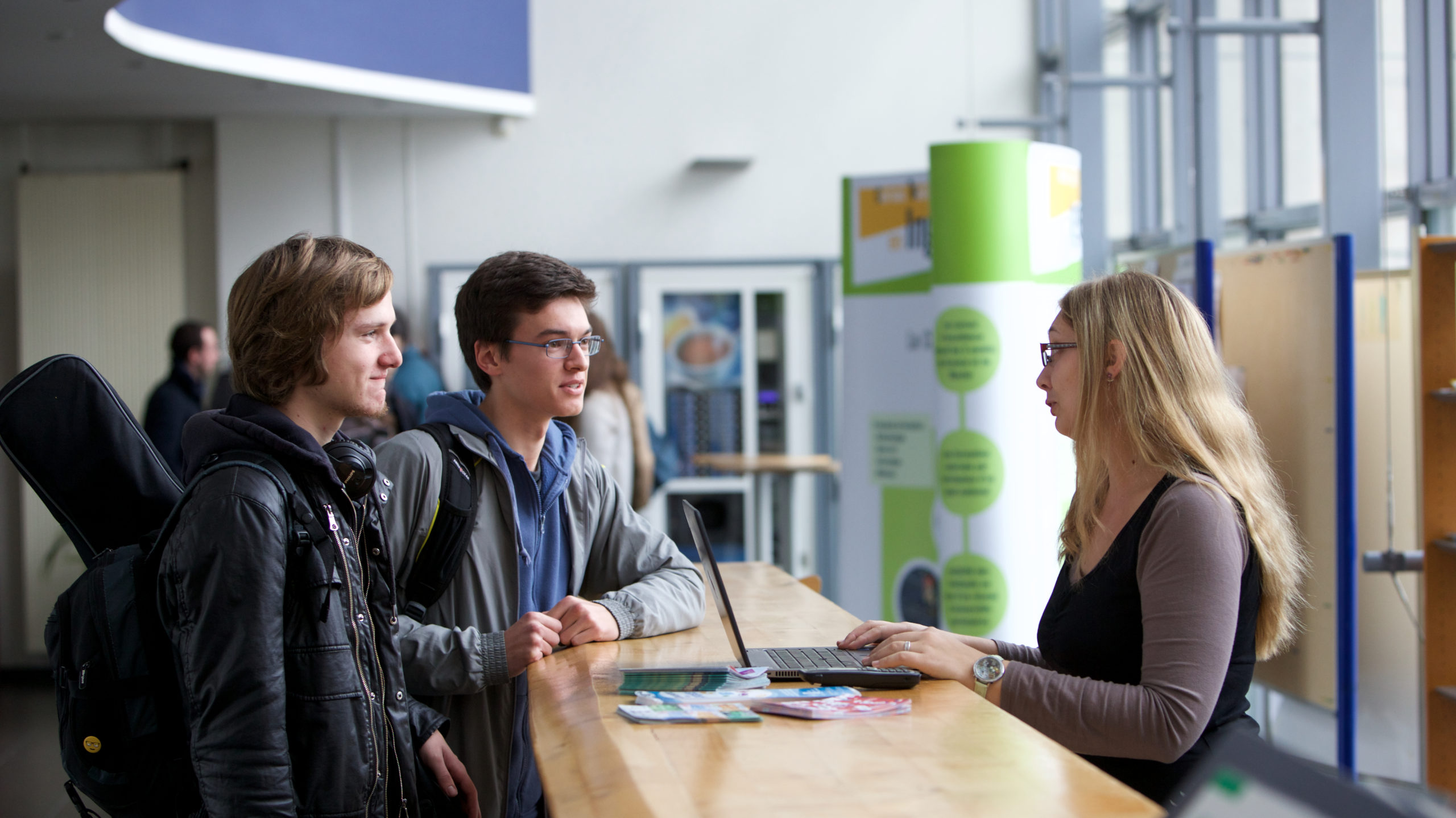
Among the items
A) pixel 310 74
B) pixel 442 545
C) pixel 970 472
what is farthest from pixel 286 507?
pixel 310 74

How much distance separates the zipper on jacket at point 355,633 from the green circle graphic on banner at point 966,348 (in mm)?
2543

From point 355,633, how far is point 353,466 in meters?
0.24

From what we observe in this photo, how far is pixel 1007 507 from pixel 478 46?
14.4 feet

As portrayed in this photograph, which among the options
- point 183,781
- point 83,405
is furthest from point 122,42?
point 183,781

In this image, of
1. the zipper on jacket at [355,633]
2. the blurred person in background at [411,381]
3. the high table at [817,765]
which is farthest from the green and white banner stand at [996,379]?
the blurred person in background at [411,381]

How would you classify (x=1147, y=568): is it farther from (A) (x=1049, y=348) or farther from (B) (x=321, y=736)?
(B) (x=321, y=736)

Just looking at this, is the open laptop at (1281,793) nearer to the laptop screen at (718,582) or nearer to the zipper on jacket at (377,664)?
the laptop screen at (718,582)

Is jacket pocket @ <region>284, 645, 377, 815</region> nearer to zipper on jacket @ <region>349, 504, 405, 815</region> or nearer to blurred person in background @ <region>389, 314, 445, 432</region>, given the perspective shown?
zipper on jacket @ <region>349, 504, 405, 815</region>

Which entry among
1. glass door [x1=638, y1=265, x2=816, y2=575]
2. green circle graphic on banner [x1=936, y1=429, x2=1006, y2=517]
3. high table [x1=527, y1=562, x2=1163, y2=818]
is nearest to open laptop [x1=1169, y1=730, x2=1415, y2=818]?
high table [x1=527, y1=562, x2=1163, y2=818]

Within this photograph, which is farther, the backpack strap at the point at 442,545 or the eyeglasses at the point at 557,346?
the eyeglasses at the point at 557,346

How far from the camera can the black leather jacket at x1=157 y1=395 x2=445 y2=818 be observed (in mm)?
1388

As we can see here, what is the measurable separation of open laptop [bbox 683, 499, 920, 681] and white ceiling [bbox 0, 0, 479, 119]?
390cm

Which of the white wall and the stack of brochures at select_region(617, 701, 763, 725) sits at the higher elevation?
the white wall

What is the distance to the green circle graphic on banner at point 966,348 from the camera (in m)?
3.70
